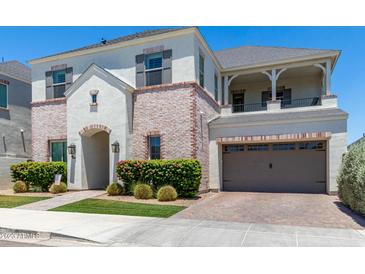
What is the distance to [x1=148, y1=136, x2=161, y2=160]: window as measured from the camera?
1306 cm

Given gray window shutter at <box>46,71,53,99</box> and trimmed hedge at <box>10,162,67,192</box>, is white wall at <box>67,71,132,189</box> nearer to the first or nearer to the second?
trimmed hedge at <box>10,162,67,192</box>

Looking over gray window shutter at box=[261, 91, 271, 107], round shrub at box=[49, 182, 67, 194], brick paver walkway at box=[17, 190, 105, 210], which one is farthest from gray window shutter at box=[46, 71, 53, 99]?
gray window shutter at box=[261, 91, 271, 107]

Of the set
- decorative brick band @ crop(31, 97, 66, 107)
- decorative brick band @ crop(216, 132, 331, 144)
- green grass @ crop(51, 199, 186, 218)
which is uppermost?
decorative brick band @ crop(31, 97, 66, 107)

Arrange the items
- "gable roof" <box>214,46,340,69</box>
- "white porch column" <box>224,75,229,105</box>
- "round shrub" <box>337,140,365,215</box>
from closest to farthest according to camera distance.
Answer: "round shrub" <box>337,140,365,215</box>, "gable roof" <box>214,46,340,69</box>, "white porch column" <box>224,75,229,105</box>

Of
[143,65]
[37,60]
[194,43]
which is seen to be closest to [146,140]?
[143,65]

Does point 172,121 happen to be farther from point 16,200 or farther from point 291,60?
point 291,60

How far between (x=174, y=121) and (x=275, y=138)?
531 centimetres

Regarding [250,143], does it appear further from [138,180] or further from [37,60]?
[37,60]

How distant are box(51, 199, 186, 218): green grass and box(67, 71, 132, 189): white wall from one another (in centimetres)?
303

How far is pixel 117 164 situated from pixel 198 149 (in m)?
4.08

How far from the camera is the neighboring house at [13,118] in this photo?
53.5 ft

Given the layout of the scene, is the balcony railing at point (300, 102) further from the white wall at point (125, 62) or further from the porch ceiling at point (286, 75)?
the white wall at point (125, 62)

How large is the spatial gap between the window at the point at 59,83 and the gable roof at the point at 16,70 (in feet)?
15.2

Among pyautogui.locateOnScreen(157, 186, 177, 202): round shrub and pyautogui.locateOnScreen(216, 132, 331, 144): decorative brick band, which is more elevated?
pyautogui.locateOnScreen(216, 132, 331, 144): decorative brick band
